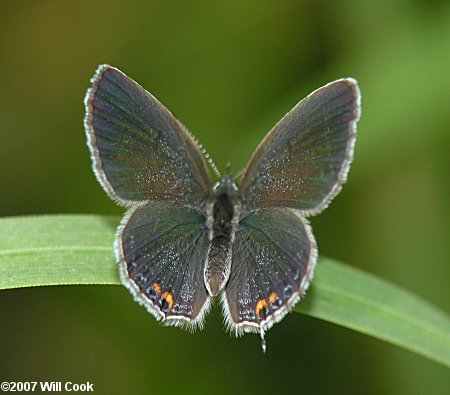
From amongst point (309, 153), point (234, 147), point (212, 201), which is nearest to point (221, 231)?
point (212, 201)

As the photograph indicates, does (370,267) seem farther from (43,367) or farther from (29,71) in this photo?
(29,71)

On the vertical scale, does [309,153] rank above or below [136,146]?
above

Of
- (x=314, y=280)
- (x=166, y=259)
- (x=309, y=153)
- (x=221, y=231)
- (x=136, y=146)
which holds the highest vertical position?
(x=309, y=153)

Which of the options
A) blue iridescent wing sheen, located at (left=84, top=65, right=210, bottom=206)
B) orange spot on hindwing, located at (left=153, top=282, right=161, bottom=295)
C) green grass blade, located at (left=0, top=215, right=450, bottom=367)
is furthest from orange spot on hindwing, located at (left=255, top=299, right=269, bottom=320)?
blue iridescent wing sheen, located at (left=84, top=65, right=210, bottom=206)

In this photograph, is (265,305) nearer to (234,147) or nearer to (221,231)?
(221,231)

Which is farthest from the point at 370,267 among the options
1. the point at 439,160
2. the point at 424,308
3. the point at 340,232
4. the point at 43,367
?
the point at 43,367

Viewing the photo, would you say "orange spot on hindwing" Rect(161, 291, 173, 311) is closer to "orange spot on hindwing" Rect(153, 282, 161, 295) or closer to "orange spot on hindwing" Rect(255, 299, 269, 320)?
"orange spot on hindwing" Rect(153, 282, 161, 295)

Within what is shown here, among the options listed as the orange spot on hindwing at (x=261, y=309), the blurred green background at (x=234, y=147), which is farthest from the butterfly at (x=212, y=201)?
the blurred green background at (x=234, y=147)
